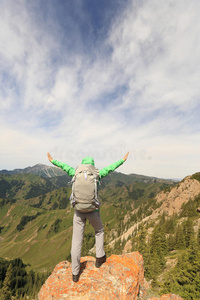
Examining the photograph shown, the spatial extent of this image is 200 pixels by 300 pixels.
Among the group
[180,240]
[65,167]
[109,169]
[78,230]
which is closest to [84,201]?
[78,230]

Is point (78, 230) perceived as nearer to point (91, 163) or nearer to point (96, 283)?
point (96, 283)

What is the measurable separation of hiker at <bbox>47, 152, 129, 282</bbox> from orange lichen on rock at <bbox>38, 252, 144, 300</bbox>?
60 centimetres

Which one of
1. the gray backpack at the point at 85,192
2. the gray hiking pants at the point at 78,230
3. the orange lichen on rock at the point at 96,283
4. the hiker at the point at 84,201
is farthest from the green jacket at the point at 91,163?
the orange lichen on rock at the point at 96,283

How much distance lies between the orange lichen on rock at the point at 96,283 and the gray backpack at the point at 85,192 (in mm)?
4218

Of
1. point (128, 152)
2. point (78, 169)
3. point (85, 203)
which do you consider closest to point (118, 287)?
point (85, 203)

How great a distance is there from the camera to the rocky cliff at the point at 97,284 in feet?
21.7

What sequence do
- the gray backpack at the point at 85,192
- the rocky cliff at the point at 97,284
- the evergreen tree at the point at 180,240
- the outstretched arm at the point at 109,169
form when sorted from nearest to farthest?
1. the gray backpack at the point at 85,192
2. the rocky cliff at the point at 97,284
3. the outstretched arm at the point at 109,169
4. the evergreen tree at the point at 180,240

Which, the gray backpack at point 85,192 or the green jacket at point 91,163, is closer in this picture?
the gray backpack at point 85,192

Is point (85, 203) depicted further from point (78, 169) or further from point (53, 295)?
point (53, 295)

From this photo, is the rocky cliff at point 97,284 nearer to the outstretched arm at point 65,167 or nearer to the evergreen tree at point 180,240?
the outstretched arm at point 65,167

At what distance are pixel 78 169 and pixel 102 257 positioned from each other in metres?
5.66

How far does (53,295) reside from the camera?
684 centimetres

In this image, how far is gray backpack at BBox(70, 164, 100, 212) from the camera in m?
6.32

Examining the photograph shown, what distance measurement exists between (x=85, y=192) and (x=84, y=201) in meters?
0.42
